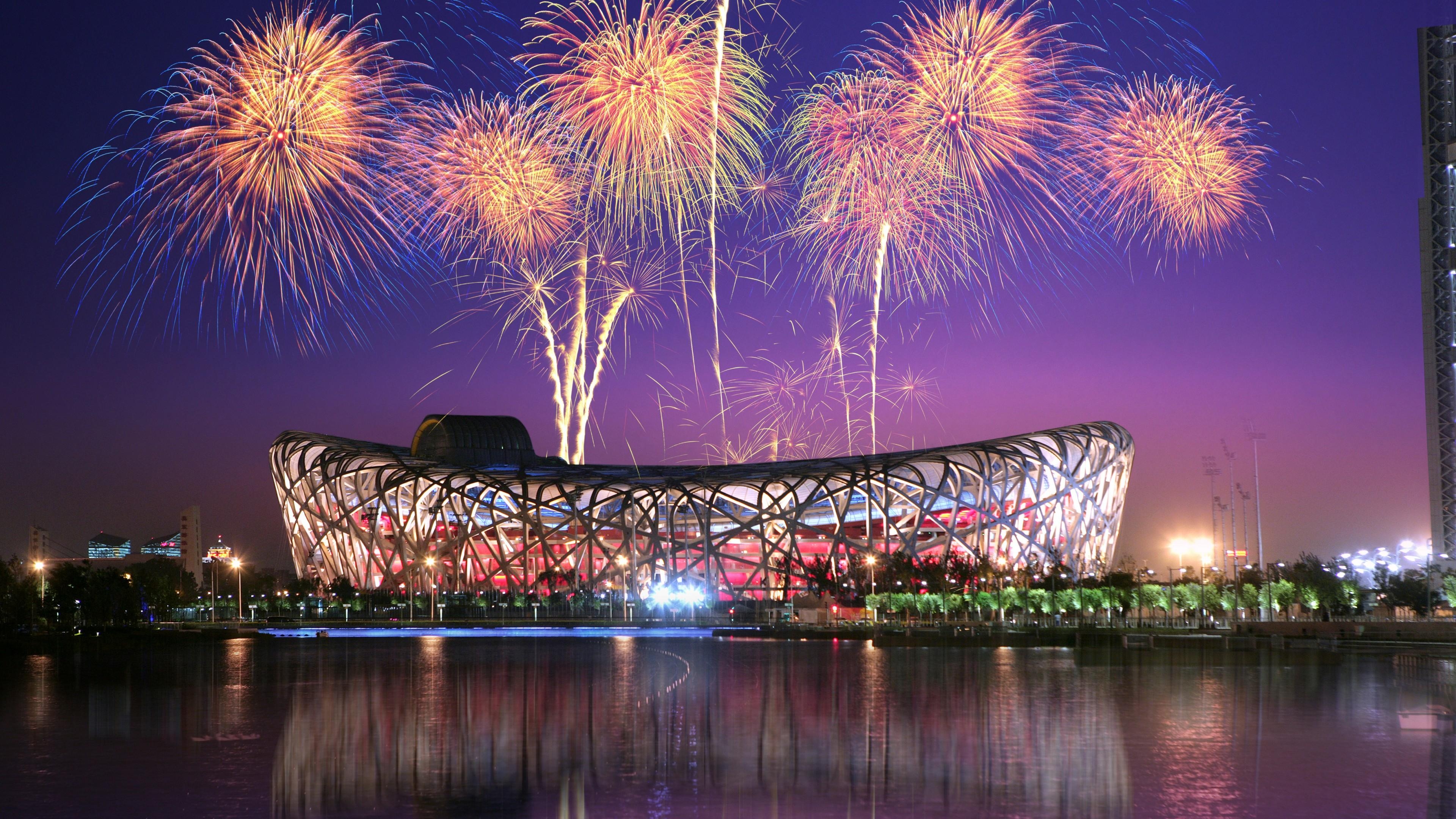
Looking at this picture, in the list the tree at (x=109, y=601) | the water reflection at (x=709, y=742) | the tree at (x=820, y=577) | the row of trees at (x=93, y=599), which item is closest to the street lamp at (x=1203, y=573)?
the tree at (x=820, y=577)

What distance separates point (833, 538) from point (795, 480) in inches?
250

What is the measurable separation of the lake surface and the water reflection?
76 mm

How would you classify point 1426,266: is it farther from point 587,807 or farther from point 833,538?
point 587,807

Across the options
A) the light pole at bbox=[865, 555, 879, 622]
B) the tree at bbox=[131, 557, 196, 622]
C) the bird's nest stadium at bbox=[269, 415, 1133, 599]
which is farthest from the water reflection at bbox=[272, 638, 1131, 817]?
the tree at bbox=[131, 557, 196, 622]

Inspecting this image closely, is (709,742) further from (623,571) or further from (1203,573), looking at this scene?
(623,571)

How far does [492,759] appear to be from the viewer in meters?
17.2

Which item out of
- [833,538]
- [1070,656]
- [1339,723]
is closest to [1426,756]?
[1339,723]

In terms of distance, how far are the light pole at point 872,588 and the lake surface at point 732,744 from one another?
131 ft

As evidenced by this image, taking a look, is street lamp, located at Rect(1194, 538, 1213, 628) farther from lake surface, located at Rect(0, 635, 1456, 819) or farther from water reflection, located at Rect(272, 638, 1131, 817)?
water reflection, located at Rect(272, 638, 1131, 817)

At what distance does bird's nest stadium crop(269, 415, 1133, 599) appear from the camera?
94.9 meters

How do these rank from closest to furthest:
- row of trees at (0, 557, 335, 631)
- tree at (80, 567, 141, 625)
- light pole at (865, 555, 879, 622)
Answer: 1. light pole at (865, 555, 879, 622)
2. row of trees at (0, 557, 335, 631)
3. tree at (80, 567, 141, 625)

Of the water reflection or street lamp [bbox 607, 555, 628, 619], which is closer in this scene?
the water reflection

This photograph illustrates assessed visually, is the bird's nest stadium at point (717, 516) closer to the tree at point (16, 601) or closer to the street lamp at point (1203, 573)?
the street lamp at point (1203, 573)

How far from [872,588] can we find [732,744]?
63635 millimetres
